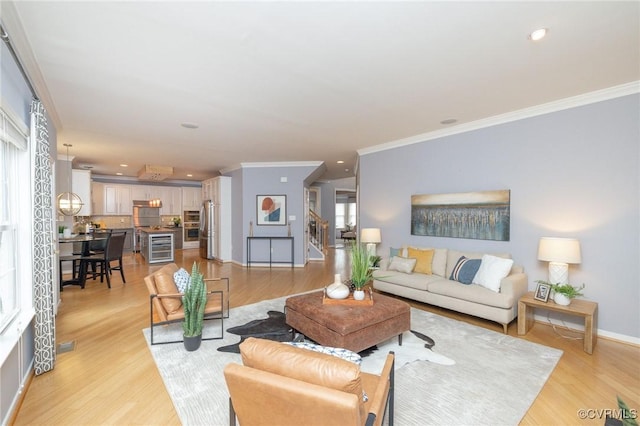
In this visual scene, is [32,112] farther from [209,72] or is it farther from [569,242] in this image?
[569,242]

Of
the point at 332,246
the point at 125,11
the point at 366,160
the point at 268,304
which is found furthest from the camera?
the point at 332,246

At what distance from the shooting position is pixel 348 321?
2656mm

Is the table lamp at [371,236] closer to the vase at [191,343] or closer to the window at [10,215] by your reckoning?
the vase at [191,343]

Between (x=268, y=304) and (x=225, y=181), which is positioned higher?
(x=225, y=181)

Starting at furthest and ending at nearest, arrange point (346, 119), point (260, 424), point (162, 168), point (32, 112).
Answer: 1. point (162, 168)
2. point (346, 119)
3. point (32, 112)
4. point (260, 424)

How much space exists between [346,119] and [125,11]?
281 centimetres

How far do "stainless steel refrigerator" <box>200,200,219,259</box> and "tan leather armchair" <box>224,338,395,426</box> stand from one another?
7.78 meters

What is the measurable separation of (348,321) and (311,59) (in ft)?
7.58

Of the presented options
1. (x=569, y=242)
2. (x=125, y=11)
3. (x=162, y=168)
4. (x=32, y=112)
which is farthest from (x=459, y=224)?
(x=162, y=168)

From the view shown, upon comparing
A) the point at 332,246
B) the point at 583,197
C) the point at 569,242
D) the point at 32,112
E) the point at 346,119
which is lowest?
the point at 332,246

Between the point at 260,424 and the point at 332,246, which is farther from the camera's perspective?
the point at 332,246

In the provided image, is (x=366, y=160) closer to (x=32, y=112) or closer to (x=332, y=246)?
(x=32, y=112)

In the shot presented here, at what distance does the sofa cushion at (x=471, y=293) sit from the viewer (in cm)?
347

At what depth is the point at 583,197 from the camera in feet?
11.5
